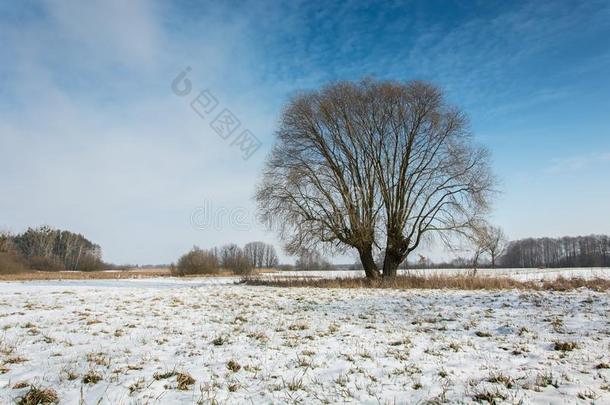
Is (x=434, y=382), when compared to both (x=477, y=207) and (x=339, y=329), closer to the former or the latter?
(x=339, y=329)

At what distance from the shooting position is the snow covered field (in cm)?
384

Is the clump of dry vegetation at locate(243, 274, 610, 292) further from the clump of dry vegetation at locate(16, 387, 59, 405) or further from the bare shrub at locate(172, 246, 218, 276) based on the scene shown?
the bare shrub at locate(172, 246, 218, 276)

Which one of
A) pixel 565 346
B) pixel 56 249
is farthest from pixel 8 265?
pixel 56 249

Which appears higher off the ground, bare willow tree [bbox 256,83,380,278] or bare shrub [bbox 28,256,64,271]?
bare willow tree [bbox 256,83,380,278]

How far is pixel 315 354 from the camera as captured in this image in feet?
17.5

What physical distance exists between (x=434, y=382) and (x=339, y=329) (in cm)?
315

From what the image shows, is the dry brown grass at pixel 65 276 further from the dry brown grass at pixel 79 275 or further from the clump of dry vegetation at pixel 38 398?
the clump of dry vegetation at pixel 38 398

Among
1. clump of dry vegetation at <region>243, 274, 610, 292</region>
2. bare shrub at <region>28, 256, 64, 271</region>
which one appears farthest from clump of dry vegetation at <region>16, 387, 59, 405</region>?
bare shrub at <region>28, 256, 64, 271</region>

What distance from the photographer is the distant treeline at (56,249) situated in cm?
6456

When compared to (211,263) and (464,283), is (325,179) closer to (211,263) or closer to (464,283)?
A: (464,283)

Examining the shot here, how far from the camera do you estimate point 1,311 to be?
936cm

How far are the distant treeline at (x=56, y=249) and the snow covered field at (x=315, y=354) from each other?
214 ft

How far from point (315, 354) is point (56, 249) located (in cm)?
11444

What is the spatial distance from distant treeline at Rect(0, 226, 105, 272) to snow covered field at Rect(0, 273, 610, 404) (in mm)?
65313
